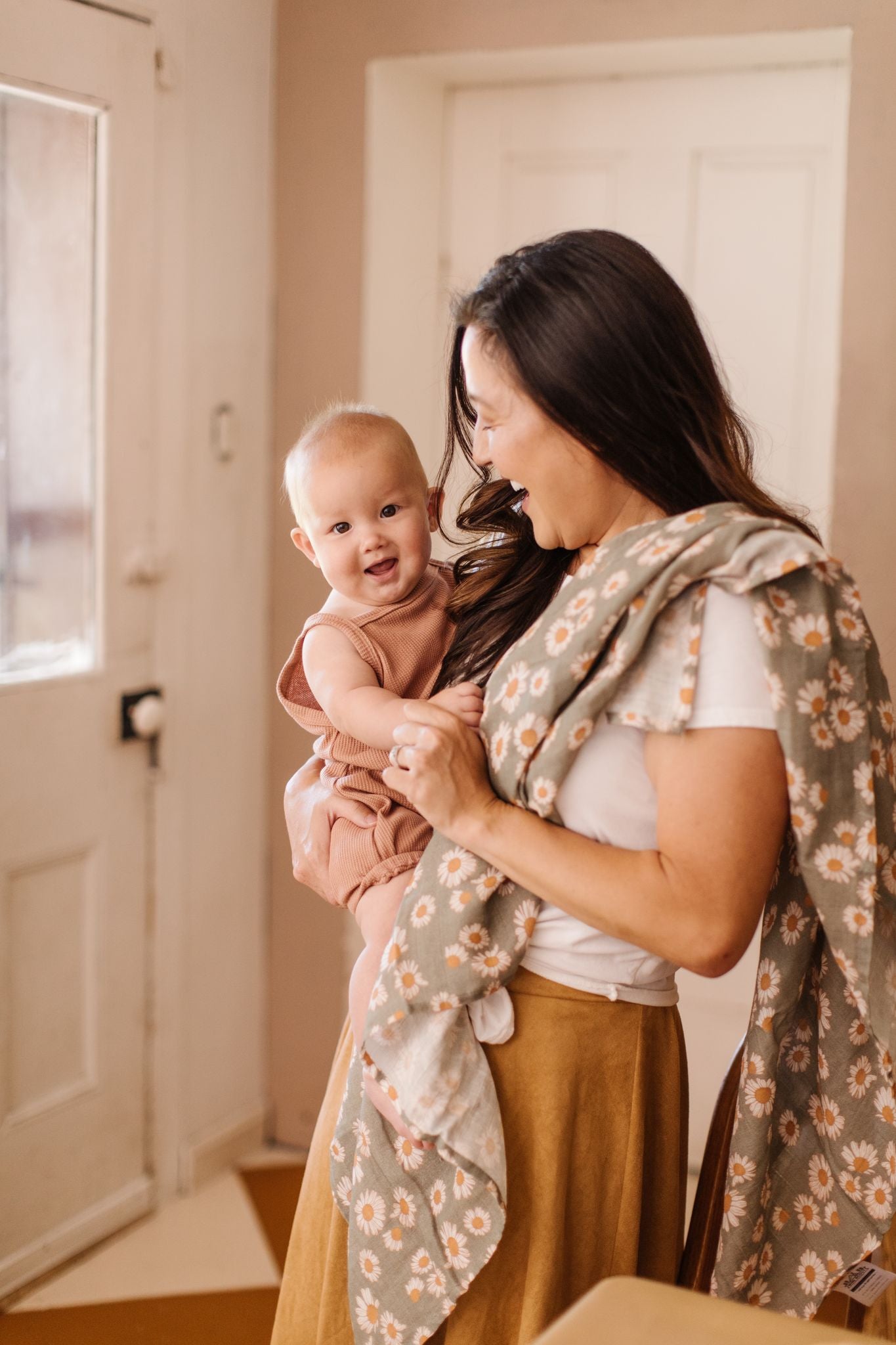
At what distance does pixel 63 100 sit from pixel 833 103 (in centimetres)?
137

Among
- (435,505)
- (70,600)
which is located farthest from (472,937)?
(70,600)

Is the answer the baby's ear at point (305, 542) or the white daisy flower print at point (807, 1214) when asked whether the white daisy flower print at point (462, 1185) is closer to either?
the white daisy flower print at point (807, 1214)

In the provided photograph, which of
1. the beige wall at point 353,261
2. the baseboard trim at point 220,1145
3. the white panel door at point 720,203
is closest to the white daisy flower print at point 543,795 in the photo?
the beige wall at point 353,261

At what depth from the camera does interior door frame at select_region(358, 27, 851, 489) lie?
2.39 m

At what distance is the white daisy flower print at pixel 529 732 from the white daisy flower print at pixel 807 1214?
0.52 metres

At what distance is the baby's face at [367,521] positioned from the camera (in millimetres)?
1402

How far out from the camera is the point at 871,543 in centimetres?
223

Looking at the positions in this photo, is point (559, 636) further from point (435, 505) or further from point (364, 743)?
point (435, 505)

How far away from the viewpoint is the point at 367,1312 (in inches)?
48.1

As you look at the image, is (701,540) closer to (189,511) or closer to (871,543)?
(871,543)

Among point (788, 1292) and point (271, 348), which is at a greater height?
point (271, 348)

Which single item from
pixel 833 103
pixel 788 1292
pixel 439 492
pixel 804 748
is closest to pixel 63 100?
pixel 439 492

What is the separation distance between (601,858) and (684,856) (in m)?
0.07

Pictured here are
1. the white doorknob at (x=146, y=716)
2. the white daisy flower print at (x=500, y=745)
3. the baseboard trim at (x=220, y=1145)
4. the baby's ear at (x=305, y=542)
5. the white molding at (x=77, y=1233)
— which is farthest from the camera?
the baseboard trim at (x=220, y=1145)
